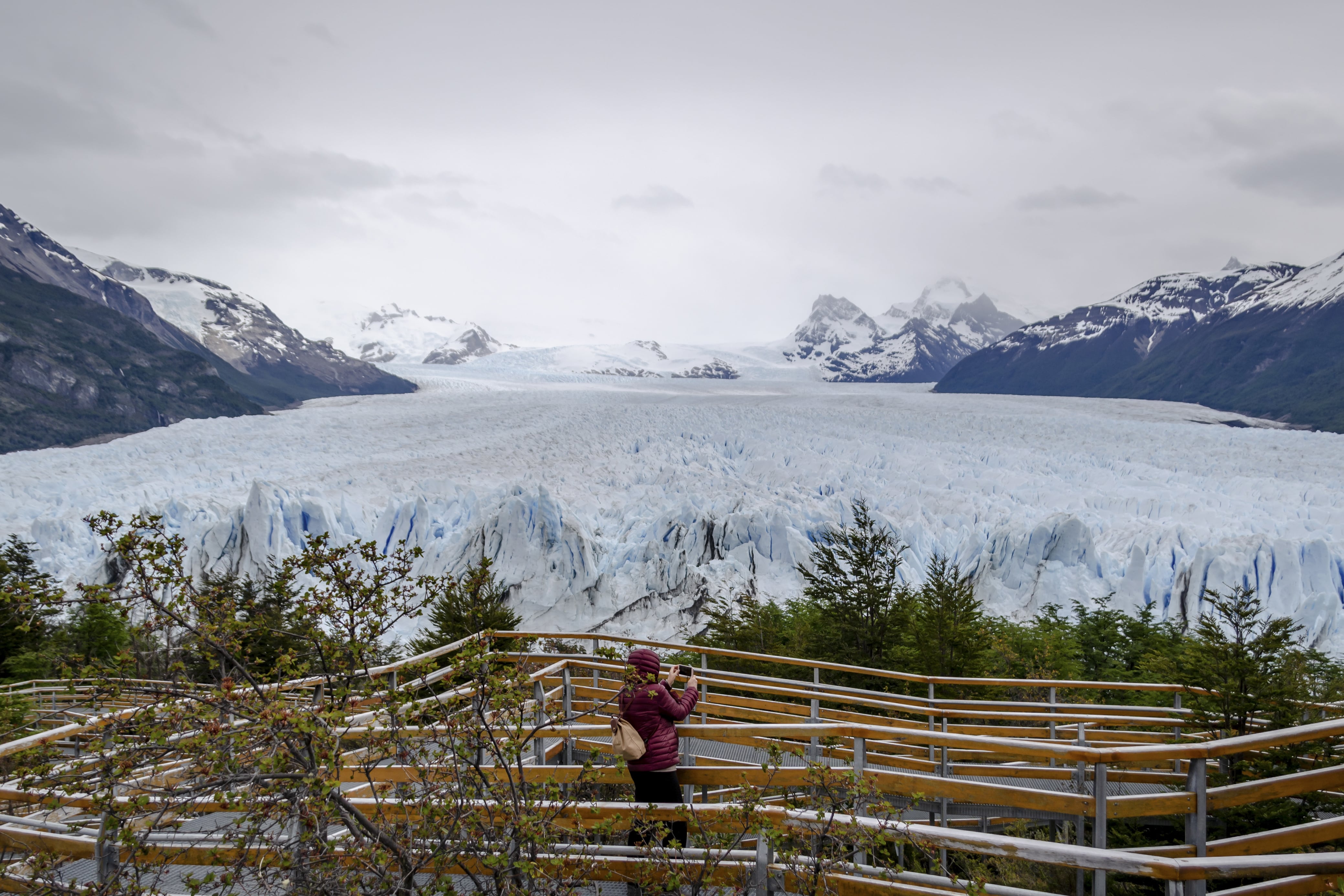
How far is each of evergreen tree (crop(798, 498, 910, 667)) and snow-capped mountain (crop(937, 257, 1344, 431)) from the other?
53234 mm

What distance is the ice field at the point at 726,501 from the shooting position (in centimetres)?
2130

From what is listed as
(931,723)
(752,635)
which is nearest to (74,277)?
(752,635)

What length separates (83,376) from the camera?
72.2 meters

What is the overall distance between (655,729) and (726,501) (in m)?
22.9

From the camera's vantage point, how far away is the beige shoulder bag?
4012mm

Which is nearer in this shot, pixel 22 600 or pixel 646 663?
pixel 22 600

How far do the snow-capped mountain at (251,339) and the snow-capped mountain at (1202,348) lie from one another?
97760mm

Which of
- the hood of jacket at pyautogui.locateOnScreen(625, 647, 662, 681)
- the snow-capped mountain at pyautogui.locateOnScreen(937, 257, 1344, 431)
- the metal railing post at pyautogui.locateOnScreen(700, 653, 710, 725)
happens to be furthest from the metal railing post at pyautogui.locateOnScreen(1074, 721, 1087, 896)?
the snow-capped mountain at pyautogui.locateOnScreen(937, 257, 1344, 431)

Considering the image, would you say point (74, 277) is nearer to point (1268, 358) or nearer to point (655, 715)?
point (655, 715)

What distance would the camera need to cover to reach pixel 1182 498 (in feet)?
78.0

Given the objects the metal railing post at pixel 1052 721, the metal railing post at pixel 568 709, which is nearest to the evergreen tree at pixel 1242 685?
the metal railing post at pixel 1052 721

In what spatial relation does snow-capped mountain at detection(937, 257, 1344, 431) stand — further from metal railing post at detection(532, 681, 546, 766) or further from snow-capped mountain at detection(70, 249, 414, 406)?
snow-capped mountain at detection(70, 249, 414, 406)

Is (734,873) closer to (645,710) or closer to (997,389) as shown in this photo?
(645,710)

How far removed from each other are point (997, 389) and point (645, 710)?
121m
